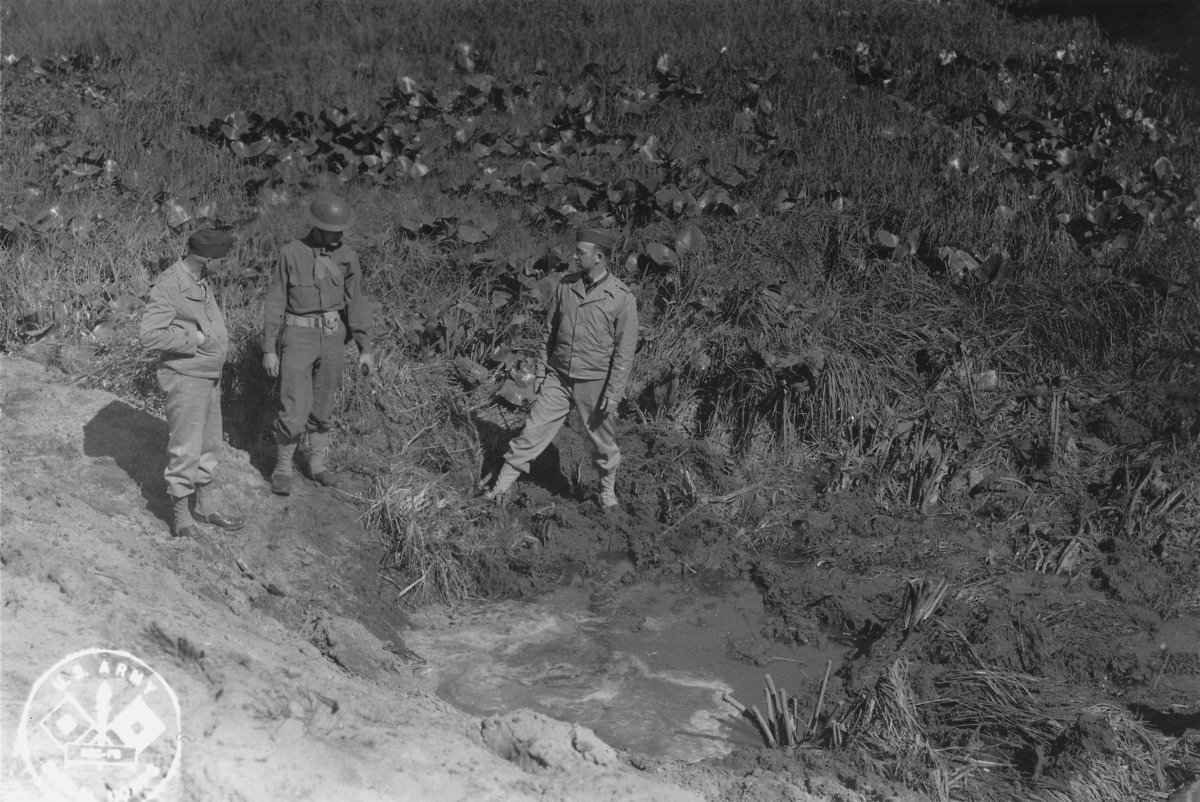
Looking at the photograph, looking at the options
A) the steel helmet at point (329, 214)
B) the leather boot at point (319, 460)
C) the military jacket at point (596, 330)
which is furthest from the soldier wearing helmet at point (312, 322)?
the military jacket at point (596, 330)

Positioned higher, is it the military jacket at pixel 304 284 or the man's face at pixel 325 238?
the man's face at pixel 325 238

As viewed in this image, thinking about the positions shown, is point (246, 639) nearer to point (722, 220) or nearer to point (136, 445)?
point (136, 445)

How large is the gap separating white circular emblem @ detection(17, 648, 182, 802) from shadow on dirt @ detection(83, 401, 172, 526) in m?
2.12

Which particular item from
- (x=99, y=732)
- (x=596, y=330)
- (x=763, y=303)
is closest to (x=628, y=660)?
(x=596, y=330)

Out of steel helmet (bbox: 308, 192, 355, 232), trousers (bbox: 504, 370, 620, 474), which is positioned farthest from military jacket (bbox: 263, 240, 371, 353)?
trousers (bbox: 504, 370, 620, 474)

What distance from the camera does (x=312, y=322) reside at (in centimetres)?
641

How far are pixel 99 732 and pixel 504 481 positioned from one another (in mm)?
3598

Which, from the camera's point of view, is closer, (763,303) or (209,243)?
(209,243)

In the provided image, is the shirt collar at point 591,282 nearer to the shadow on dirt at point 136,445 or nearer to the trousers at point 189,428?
the trousers at point 189,428

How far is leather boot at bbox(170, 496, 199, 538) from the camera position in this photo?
5.81m

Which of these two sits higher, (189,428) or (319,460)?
(189,428)

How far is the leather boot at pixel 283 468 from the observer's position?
668cm

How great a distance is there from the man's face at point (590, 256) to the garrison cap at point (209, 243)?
2.04 meters

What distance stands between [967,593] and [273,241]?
6143mm
